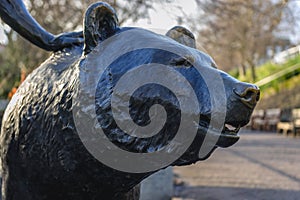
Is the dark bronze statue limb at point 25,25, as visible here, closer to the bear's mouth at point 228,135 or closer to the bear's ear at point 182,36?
the bear's ear at point 182,36

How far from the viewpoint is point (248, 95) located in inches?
39.8

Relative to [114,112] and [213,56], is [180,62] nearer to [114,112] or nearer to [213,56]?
[114,112]

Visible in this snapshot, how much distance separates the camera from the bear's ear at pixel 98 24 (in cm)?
112

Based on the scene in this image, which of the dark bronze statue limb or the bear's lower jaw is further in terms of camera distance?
the dark bronze statue limb

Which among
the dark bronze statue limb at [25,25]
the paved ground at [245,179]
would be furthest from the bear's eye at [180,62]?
the paved ground at [245,179]

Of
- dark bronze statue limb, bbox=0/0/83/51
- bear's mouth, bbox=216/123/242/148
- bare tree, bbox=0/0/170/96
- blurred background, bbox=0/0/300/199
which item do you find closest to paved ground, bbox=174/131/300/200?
blurred background, bbox=0/0/300/199

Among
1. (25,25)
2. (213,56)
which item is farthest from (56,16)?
(25,25)

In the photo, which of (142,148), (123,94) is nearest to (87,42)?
(123,94)

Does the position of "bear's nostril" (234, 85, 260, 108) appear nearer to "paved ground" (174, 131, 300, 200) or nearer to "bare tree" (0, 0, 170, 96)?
"bare tree" (0, 0, 170, 96)

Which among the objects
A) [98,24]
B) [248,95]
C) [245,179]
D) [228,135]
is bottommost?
[245,179]

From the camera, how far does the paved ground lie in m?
5.71

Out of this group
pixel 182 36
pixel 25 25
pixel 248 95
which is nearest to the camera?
pixel 248 95

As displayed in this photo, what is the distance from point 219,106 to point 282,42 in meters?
32.6

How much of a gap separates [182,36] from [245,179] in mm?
6148
